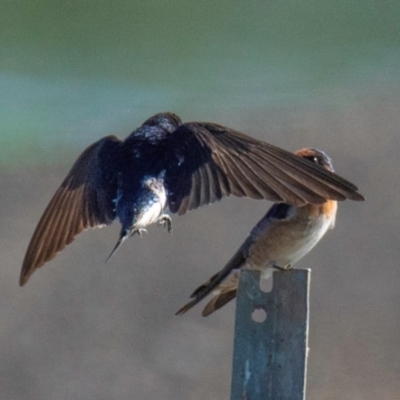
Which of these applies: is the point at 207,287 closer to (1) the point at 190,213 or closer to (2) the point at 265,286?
(2) the point at 265,286

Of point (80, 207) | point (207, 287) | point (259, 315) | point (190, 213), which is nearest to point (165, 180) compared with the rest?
point (80, 207)

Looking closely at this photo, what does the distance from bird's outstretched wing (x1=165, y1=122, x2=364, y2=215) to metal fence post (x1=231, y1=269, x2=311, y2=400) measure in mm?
644

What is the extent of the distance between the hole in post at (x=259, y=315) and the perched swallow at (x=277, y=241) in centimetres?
84

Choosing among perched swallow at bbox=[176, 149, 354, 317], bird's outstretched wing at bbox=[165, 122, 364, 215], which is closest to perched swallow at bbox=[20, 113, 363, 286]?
bird's outstretched wing at bbox=[165, 122, 364, 215]

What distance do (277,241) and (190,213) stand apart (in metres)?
6.08

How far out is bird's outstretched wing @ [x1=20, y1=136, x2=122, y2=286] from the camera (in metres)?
6.18

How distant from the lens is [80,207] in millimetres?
6324

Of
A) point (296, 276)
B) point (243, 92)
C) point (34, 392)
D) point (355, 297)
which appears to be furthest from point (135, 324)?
point (243, 92)

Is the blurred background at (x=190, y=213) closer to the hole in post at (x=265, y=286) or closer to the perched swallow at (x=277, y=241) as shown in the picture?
the hole in post at (x=265, y=286)

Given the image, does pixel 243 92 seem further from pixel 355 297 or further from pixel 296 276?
pixel 296 276

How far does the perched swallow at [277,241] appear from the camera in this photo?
551 cm

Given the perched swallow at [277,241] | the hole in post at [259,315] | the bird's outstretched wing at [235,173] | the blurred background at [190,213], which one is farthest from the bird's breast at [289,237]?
the blurred background at [190,213]

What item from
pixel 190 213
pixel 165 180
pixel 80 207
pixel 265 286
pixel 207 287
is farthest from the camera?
pixel 190 213

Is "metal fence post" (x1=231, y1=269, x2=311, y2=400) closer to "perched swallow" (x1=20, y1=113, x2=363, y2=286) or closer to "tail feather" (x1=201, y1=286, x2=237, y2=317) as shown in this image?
"perched swallow" (x1=20, y1=113, x2=363, y2=286)
